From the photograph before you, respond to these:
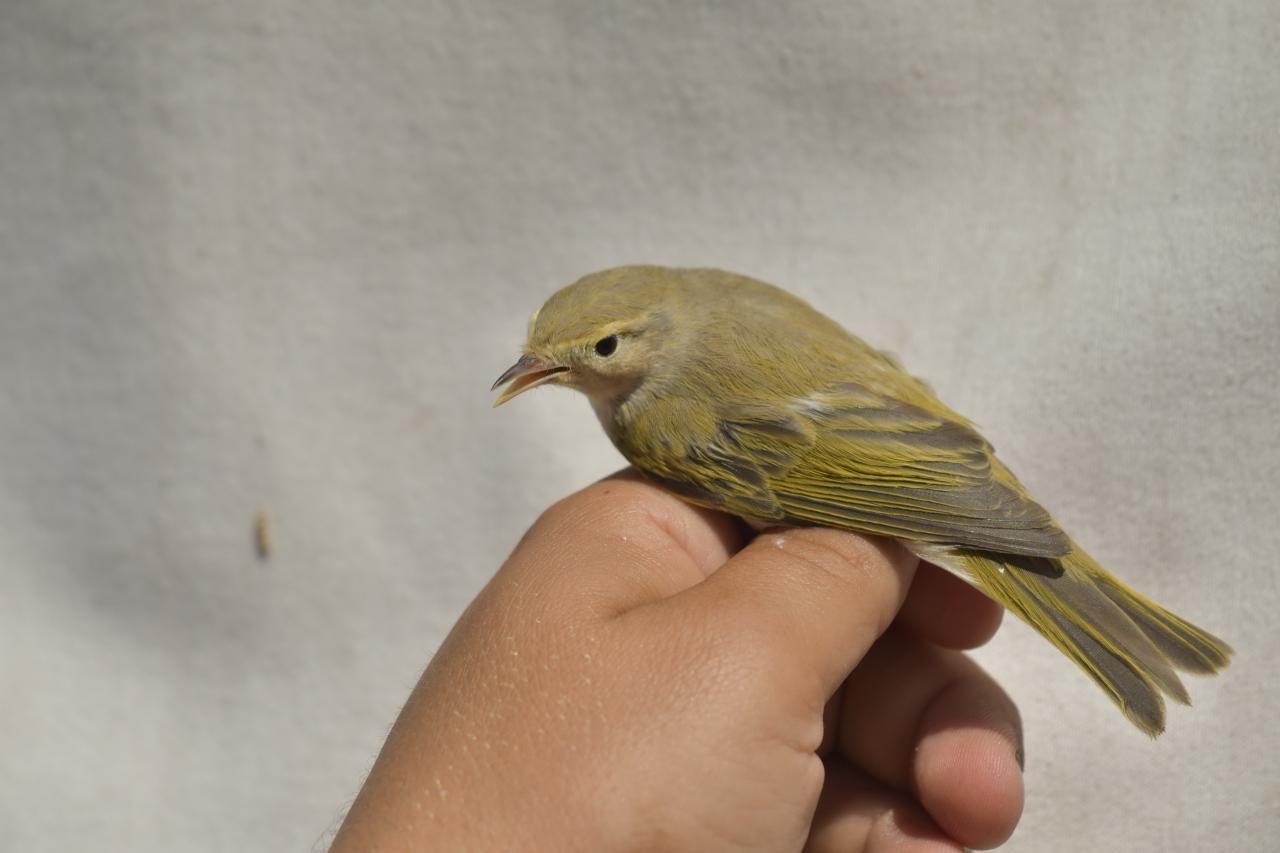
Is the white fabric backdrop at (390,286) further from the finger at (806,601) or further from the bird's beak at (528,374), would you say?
the finger at (806,601)

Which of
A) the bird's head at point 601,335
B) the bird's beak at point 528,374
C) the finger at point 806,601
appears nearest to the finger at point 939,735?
the finger at point 806,601

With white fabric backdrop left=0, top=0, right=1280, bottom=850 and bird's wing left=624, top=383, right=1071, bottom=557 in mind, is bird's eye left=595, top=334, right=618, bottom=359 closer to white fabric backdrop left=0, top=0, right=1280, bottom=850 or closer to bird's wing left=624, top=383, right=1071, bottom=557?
bird's wing left=624, top=383, right=1071, bottom=557

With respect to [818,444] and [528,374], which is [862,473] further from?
[528,374]

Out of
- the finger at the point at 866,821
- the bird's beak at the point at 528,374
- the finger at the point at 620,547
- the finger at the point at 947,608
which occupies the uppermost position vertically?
the bird's beak at the point at 528,374

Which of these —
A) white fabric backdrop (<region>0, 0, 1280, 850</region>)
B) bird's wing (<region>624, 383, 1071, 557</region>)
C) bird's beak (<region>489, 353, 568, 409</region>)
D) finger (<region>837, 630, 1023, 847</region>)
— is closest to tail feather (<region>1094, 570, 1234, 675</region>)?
bird's wing (<region>624, 383, 1071, 557</region>)

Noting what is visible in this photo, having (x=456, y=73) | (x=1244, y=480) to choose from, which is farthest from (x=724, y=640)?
(x=456, y=73)

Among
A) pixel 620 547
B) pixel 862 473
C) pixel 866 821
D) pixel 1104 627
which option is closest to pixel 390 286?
pixel 620 547
